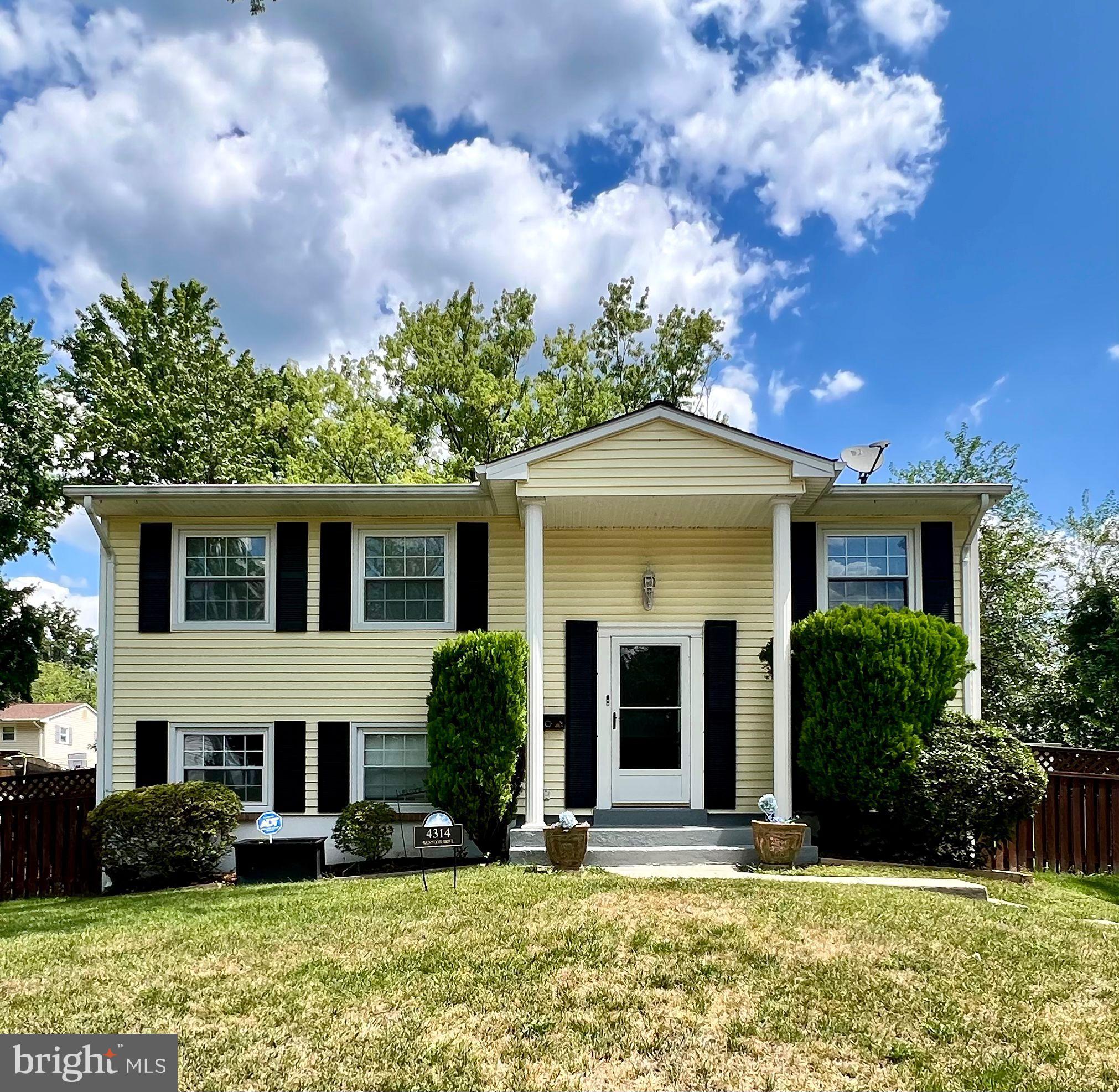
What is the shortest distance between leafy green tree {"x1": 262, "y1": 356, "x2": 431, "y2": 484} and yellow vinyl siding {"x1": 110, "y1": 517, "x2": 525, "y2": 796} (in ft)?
32.5

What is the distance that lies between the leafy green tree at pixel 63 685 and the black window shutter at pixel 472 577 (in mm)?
39810

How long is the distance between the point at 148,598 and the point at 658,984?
292 inches

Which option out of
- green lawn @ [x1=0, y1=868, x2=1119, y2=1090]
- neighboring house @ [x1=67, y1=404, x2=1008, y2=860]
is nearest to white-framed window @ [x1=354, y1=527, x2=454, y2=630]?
neighboring house @ [x1=67, y1=404, x2=1008, y2=860]

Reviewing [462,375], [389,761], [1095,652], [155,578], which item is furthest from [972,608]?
[462,375]

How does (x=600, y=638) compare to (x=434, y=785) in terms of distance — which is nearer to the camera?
(x=434, y=785)

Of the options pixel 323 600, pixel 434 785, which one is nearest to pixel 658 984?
pixel 434 785

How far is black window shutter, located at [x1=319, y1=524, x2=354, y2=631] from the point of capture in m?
9.02

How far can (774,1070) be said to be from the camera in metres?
3.32

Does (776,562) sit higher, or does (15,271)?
(15,271)

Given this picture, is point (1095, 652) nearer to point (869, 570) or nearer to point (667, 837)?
point (869, 570)

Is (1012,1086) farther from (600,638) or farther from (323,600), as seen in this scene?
(323,600)

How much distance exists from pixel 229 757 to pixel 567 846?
434cm

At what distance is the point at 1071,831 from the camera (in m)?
8.21

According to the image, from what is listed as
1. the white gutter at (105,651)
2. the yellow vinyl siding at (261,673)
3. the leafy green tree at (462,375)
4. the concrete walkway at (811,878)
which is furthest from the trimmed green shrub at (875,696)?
the leafy green tree at (462,375)
